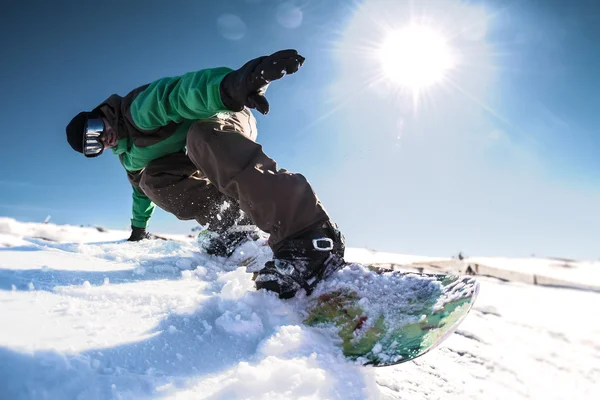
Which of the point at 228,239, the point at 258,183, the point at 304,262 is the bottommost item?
the point at 304,262

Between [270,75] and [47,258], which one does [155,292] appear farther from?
[270,75]

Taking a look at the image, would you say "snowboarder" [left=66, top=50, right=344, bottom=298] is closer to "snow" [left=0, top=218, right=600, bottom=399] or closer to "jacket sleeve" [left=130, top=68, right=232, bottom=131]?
"jacket sleeve" [left=130, top=68, right=232, bottom=131]

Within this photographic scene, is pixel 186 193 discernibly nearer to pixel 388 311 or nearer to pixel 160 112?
pixel 160 112

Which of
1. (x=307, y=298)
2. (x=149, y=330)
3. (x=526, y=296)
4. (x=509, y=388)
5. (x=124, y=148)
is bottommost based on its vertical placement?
(x=509, y=388)

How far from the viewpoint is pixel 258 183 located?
4.67 feet

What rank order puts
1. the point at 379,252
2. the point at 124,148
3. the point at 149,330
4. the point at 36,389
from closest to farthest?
1. the point at 36,389
2. the point at 149,330
3. the point at 124,148
4. the point at 379,252

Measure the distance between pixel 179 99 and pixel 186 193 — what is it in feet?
2.71

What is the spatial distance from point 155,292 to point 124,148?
129cm

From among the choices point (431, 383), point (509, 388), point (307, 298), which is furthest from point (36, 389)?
point (509, 388)

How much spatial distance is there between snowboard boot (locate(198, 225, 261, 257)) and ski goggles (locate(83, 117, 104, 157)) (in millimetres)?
815

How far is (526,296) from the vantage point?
350cm

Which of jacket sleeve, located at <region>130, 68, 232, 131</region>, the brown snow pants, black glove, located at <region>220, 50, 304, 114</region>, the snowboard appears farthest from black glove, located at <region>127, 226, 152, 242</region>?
the snowboard

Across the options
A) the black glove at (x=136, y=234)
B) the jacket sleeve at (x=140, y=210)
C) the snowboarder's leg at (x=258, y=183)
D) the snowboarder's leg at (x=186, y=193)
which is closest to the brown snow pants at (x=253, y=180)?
the snowboarder's leg at (x=258, y=183)

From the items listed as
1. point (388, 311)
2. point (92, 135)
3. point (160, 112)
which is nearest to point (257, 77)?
point (160, 112)
